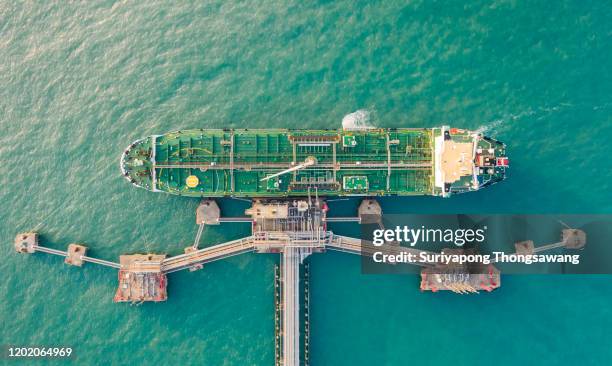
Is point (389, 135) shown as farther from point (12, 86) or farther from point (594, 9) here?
point (12, 86)

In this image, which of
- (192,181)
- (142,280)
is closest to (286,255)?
(192,181)

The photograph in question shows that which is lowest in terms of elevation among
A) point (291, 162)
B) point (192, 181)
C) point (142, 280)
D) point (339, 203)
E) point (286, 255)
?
point (142, 280)

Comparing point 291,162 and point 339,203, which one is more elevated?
point 291,162

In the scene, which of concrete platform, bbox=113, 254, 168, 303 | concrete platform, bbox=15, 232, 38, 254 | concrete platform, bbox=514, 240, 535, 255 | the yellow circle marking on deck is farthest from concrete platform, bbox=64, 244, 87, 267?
concrete platform, bbox=514, 240, 535, 255

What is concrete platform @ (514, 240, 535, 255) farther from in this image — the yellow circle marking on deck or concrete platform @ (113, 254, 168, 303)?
concrete platform @ (113, 254, 168, 303)

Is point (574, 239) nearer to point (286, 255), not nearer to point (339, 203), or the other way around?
point (339, 203)

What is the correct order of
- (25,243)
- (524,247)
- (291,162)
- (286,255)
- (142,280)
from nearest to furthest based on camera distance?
1. (291,162)
2. (286,255)
3. (142,280)
4. (25,243)
5. (524,247)
